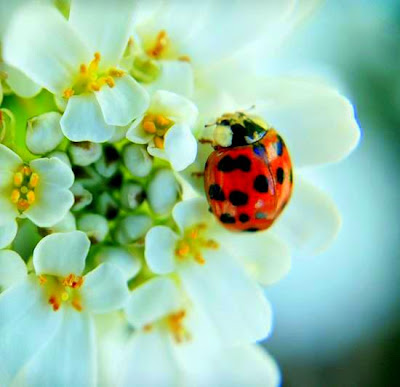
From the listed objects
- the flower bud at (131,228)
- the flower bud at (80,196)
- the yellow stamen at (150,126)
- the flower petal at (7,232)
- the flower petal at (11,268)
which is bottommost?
the flower petal at (11,268)

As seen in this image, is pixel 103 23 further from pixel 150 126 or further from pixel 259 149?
pixel 259 149

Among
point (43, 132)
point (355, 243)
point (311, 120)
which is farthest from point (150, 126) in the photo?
point (355, 243)

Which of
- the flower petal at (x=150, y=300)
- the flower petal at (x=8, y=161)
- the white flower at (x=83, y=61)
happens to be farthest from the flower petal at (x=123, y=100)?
the flower petal at (x=150, y=300)

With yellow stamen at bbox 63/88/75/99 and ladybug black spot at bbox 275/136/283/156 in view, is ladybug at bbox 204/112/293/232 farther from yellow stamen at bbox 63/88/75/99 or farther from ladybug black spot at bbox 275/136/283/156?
yellow stamen at bbox 63/88/75/99

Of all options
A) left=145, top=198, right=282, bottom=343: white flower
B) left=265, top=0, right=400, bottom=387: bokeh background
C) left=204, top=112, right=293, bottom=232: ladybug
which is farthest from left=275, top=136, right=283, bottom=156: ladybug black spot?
left=265, top=0, right=400, bottom=387: bokeh background

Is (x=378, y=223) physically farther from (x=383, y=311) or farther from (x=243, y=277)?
(x=243, y=277)

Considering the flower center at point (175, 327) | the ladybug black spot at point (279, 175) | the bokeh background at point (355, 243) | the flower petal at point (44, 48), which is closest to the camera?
the flower petal at point (44, 48)

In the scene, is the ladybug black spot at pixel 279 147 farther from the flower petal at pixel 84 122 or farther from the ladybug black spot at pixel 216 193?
the flower petal at pixel 84 122
